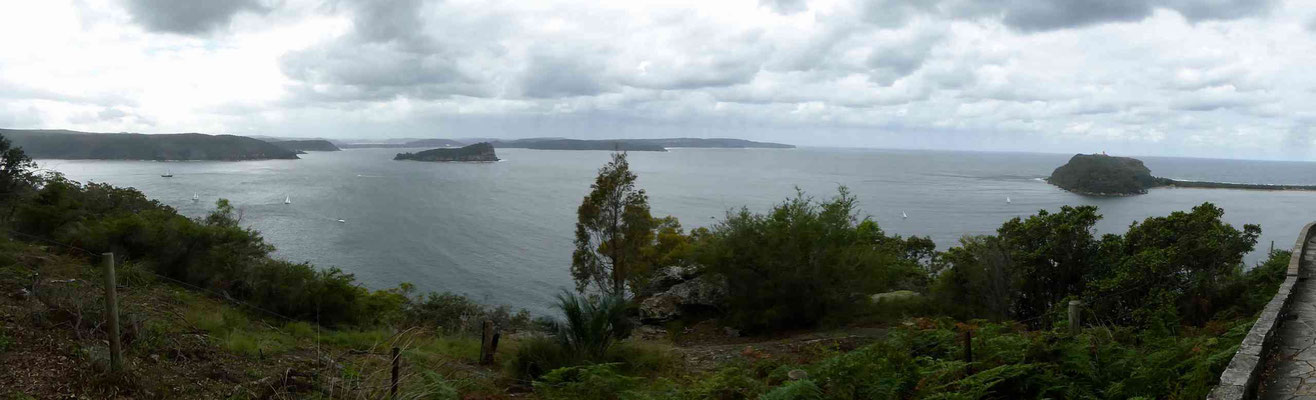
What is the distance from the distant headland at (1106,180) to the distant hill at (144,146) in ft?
556

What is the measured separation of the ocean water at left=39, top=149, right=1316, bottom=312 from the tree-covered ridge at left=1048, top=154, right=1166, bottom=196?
341cm

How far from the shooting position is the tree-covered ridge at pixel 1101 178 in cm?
10988

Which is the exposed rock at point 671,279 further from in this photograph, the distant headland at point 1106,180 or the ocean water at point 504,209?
the distant headland at point 1106,180

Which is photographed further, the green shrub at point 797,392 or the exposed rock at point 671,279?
the exposed rock at point 671,279

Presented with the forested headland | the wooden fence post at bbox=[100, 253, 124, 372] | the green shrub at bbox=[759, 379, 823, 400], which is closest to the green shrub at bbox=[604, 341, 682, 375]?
the forested headland

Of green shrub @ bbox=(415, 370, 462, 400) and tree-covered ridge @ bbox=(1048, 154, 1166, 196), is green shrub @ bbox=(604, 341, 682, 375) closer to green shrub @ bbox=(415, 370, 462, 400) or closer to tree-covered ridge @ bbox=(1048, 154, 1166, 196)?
green shrub @ bbox=(415, 370, 462, 400)

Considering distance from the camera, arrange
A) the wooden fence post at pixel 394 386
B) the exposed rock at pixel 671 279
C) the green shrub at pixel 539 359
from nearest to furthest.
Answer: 1. the wooden fence post at pixel 394 386
2. the green shrub at pixel 539 359
3. the exposed rock at pixel 671 279

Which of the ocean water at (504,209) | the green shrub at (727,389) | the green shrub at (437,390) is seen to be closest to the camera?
the green shrub at (437,390)

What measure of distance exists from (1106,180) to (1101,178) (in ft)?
7.53

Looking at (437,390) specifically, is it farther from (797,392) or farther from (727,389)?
(797,392)

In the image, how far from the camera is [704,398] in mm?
7195

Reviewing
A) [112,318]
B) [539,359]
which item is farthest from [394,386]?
[539,359]

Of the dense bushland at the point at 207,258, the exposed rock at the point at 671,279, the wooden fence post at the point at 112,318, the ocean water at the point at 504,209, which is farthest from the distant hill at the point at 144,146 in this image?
the wooden fence post at the point at 112,318

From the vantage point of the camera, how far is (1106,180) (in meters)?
112
